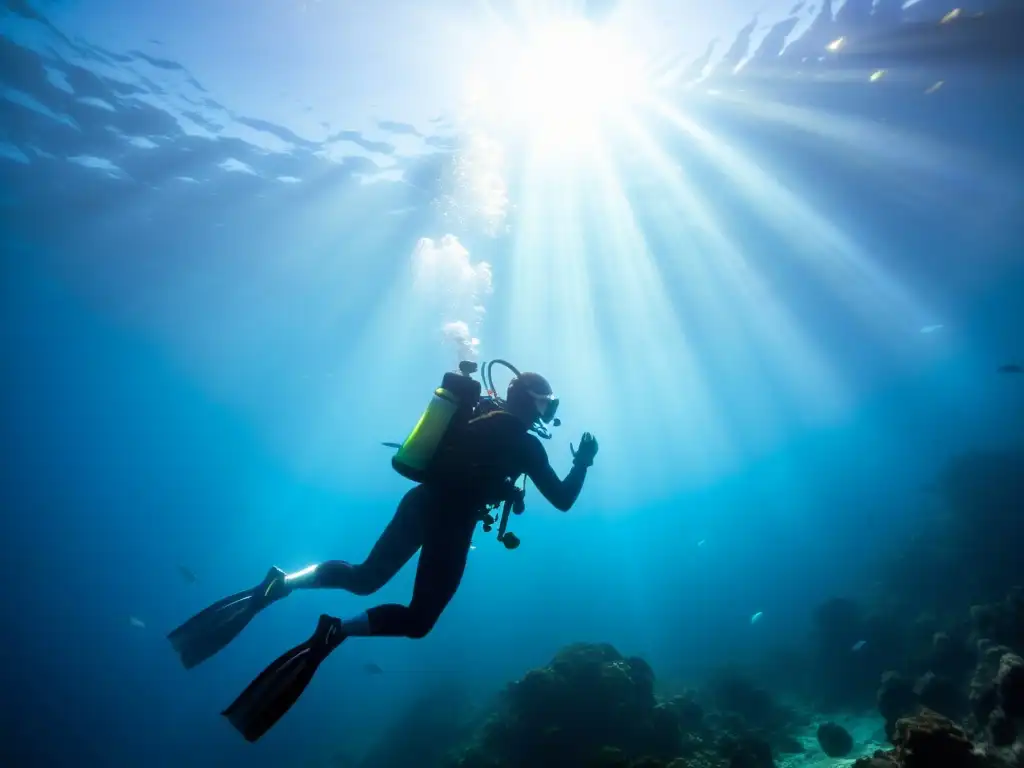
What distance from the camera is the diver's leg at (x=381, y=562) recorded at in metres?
5.47

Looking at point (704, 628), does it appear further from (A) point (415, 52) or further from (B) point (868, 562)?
(A) point (415, 52)

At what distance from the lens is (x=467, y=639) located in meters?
50.8

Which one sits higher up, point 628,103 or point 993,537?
point 628,103

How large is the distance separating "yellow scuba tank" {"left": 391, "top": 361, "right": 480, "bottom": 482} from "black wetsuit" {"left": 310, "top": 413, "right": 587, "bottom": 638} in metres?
0.20

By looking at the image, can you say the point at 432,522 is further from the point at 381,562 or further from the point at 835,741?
the point at 835,741

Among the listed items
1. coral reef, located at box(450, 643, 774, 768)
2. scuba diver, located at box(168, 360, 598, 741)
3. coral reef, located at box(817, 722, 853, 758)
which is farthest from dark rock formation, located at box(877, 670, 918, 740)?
scuba diver, located at box(168, 360, 598, 741)

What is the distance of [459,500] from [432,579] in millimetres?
739

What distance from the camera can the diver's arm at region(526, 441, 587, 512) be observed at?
193 inches

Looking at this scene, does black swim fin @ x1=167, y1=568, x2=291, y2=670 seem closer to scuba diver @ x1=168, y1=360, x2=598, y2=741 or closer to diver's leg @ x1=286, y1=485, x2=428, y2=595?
scuba diver @ x1=168, y1=360, x2=598, y2=741

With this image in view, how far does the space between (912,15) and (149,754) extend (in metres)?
50.2

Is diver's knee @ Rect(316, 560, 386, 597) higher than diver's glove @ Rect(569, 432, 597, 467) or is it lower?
lower

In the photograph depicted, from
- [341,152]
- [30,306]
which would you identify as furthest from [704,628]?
[30,306]

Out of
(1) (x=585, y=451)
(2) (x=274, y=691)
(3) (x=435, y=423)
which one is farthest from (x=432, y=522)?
(1) (x=585, y=451)

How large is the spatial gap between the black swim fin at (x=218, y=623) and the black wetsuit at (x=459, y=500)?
6.52ft
